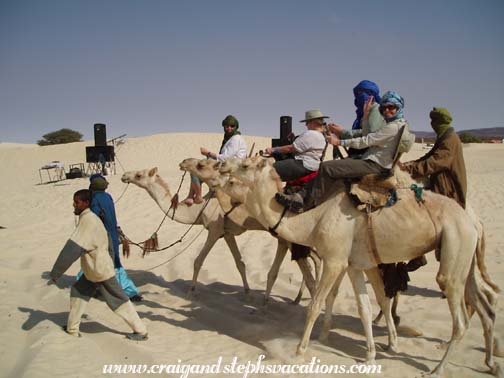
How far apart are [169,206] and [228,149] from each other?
1.71 metres

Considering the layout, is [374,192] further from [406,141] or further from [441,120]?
[441,120]

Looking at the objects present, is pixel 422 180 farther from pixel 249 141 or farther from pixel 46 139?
pixel 46 139

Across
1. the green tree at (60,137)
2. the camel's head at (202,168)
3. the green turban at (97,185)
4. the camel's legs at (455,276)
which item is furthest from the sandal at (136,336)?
the green tree at (60,137)

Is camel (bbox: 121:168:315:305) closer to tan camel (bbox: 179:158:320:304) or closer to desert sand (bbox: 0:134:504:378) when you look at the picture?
tan camel (bbox: 179:158:320:304)

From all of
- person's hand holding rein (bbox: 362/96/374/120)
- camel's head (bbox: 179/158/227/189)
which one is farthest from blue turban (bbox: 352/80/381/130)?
camel's head (bbox: 179/158/227/189)

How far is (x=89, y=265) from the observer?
220 inches

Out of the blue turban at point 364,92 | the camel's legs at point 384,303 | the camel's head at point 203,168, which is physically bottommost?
the camel's legs at point 384,303

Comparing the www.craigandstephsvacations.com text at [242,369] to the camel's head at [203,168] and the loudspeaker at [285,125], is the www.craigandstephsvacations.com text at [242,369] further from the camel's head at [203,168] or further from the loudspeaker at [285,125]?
the loudspeaker at [285,125]

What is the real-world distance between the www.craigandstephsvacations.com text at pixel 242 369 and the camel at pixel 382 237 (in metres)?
0.23

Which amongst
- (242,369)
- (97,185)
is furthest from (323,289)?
(97,185)

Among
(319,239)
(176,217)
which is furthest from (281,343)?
(176,217)

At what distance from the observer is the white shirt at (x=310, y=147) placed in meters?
5.99

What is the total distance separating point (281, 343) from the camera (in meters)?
6.04

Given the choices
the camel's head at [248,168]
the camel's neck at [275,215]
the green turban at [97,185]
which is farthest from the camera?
the green turban at [97,185]
